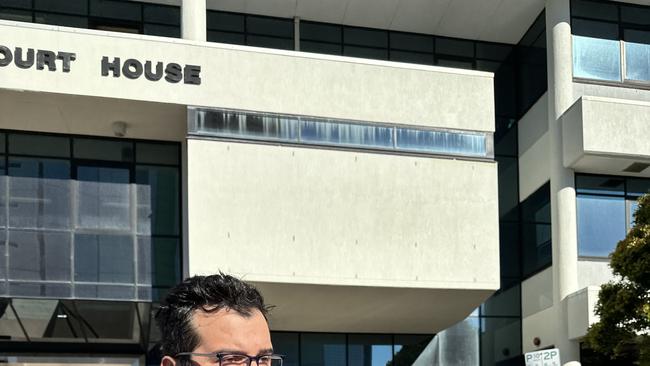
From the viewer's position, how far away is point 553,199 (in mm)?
20125

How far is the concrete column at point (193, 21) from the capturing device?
1720cm

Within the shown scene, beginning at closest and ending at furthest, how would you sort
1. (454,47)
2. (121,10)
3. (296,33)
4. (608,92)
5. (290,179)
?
(290,179) → (121,10) → (608,92) → (296,33) → (454,47)

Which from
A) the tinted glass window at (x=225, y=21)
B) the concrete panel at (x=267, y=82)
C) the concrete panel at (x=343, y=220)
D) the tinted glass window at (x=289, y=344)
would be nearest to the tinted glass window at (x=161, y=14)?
the tinted glass window at (x=225, y=21)

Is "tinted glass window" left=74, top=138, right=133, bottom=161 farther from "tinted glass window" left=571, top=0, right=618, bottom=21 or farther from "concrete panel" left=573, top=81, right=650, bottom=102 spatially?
"tinted glass window" left=571, top=0, right=618, bottom=21

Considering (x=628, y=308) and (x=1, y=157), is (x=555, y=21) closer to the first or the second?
(x=628, y=308)

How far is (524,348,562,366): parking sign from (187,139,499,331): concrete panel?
7082mm

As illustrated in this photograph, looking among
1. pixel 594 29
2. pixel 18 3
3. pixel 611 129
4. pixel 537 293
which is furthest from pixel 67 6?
pixel 537 293

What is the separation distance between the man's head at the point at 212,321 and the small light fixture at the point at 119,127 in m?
15.7

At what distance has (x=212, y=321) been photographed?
210cm

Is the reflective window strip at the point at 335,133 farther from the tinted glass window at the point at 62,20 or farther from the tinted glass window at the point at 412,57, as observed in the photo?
the tinted glass window at the point at 62,20

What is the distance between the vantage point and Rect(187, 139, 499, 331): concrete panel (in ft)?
52.4

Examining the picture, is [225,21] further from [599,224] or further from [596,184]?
[599,224]

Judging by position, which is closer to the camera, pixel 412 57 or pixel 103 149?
pixel 103 149

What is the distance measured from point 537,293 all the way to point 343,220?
6.89 metres
